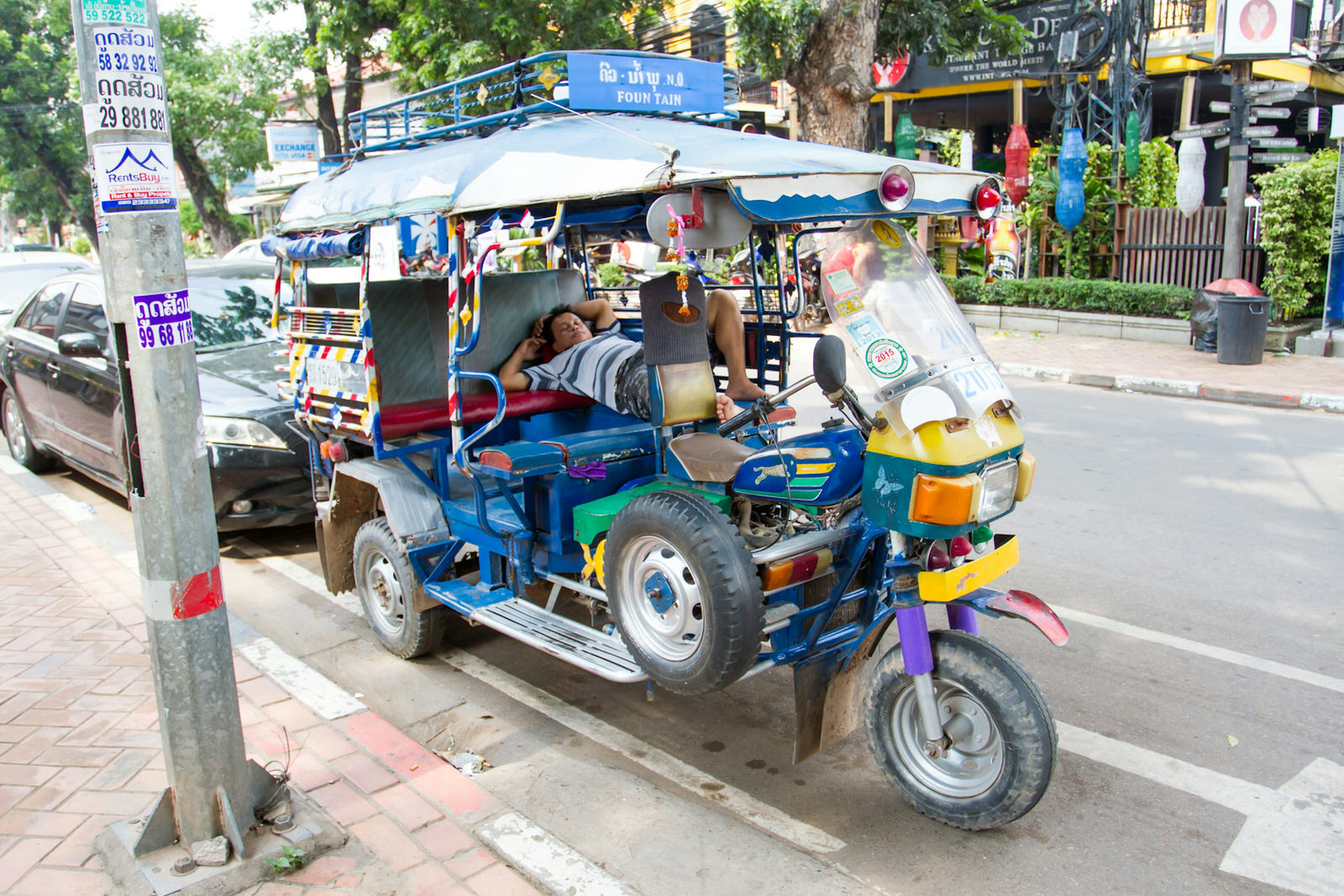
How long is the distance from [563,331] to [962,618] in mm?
2882

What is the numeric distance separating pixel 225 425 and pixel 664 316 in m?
3.45

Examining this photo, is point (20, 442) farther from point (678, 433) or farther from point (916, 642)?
point (916, 642)

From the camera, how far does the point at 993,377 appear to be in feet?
11.3

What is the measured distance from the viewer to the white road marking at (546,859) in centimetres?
310

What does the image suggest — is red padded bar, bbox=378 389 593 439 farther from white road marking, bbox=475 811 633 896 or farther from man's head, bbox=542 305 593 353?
white road marking, bbox=475 811 633 896

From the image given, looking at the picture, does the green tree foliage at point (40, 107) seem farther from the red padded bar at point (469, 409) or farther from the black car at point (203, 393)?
the red padded bar at point (469, 409)

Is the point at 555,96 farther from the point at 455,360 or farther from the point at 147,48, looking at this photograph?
the point at 147,48

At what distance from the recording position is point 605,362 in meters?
5.13

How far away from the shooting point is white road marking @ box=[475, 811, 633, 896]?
3096 mm

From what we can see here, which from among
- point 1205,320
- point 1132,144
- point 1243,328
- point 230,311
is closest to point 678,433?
point 230,311

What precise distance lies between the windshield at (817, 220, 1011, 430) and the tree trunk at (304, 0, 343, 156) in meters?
16.5

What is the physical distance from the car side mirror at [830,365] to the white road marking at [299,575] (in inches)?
124

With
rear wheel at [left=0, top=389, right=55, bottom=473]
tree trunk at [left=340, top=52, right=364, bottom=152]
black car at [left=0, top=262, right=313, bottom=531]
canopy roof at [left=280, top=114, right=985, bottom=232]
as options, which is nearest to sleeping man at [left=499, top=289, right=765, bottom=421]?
canopy roof at [left=280, top=114, right=985, bottom=232]

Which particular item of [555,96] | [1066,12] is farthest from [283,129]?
[555,96]
